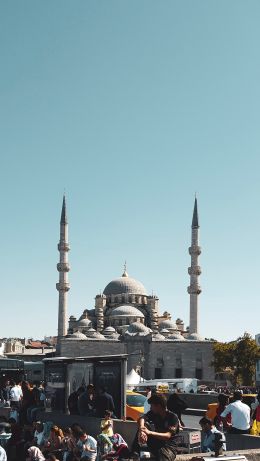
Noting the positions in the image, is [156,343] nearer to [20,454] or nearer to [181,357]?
[181,357]

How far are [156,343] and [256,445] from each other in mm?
51461

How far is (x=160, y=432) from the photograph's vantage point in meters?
5.89

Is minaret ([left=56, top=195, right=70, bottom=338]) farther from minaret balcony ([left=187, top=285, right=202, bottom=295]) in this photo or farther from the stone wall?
minaret balcony ([left=187, top=285, right=202, bottom=295])

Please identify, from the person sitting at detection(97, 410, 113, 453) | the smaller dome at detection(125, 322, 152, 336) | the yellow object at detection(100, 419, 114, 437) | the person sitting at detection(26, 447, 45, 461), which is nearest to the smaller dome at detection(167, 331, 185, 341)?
the smaller dome at detection(125, 322, 152, 336)

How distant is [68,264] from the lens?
63062 millimetres

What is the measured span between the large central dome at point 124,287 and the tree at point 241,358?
692 inches

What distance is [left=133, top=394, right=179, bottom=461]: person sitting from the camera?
5836 millimetres

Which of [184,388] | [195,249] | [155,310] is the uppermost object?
[195,249]

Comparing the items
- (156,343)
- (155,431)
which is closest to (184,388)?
(156,343)

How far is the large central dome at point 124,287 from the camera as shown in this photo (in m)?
73.1

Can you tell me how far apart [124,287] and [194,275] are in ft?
44.8

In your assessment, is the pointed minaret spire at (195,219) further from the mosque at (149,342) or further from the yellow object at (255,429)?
the yellow object at (255,429)

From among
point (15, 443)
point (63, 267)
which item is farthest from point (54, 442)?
point (63, 267)

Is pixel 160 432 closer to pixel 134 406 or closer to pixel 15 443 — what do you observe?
pixel 15 443
